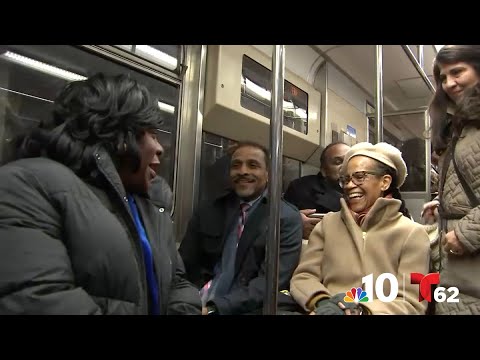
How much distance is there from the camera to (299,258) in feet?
4.65

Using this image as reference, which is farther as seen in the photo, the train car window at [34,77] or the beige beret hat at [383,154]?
the beige beret hat at [383,154]

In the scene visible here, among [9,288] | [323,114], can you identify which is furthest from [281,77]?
[9,288]

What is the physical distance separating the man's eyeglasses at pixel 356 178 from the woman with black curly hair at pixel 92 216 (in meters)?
0.65

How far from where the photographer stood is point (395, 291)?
1.32 metres

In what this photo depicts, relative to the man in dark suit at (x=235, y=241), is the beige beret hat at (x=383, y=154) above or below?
above

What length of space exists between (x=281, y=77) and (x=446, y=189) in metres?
0.72

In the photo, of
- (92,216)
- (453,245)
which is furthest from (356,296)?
(92,216)

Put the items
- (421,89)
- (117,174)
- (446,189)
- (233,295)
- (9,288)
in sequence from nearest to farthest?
(9,288) < (117,174) < (233,295) < (446,189) < (421,89)

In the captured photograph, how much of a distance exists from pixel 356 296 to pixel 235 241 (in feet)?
1.50

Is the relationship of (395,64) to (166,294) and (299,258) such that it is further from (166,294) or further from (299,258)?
(166,294)

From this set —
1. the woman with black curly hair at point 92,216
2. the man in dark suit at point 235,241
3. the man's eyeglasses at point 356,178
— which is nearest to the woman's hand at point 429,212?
the man's eyeglasses at point 356,178

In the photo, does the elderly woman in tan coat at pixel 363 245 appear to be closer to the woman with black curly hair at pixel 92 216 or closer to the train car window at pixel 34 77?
the woman with black curly hair at pixel 92 216

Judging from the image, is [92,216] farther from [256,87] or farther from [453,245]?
[453,245]

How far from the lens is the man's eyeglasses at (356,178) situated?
142cm
